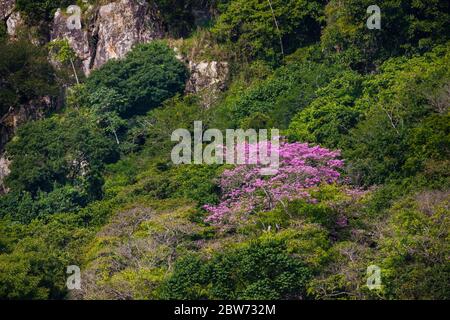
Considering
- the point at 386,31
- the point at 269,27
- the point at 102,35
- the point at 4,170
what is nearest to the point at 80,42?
the point at 102,35

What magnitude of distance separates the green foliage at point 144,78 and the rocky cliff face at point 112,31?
5.17 feet

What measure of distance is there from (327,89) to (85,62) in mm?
11899

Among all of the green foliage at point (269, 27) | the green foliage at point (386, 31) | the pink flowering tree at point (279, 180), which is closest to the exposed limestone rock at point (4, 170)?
the green foliage at point (269, 27)

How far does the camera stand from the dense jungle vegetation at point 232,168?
4856 cm

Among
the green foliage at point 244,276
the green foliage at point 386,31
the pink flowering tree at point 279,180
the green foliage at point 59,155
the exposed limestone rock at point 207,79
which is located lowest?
the green foliage at point 244,276

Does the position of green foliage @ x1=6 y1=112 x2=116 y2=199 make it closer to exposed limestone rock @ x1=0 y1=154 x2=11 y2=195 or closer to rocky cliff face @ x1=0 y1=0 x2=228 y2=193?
exposed limestone rock @ x1=0 y1=154 x2=11 y2=195

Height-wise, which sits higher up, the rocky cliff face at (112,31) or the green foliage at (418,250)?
the rocky cliff face at (112,31)

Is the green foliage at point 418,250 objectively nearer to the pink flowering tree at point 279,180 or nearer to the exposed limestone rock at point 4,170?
the pink flowering tree at point 279,180

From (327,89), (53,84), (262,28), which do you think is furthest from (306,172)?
(53,84)

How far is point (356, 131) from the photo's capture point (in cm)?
5688

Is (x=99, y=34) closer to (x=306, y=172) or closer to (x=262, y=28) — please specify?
(x=262, y=28)

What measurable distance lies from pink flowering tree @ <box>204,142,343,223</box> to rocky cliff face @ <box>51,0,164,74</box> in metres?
12.5

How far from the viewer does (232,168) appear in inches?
2200
